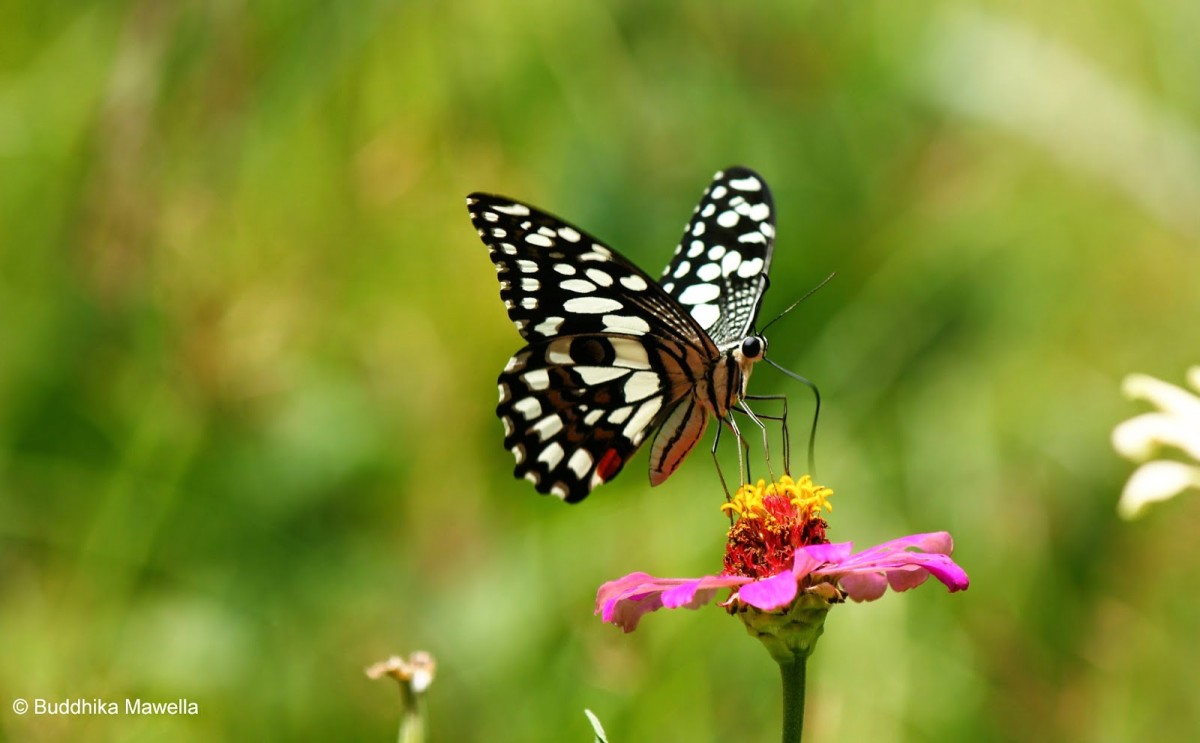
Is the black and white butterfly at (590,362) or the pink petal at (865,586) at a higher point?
the black and white butterfly at (590,362)

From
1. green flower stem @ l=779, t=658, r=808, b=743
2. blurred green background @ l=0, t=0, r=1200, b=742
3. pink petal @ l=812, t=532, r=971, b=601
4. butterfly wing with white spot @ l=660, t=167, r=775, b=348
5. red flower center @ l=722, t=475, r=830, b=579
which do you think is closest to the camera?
green flower stem @ l=779, t=658, r=808, b=743

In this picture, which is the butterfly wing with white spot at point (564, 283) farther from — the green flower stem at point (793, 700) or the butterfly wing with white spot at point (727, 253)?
the green flower stem at point (793, 700)

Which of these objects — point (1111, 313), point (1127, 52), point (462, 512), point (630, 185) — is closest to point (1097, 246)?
point (1111, 313)

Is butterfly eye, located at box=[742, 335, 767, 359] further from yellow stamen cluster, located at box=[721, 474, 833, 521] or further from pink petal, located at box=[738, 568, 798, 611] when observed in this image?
pink petal, located at box=[738, 568, 798, 611]

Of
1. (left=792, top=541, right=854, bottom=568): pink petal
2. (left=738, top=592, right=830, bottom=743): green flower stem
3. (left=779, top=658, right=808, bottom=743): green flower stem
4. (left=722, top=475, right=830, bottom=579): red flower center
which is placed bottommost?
(left=779, top=658, right=808, bottom=743): green flower stem

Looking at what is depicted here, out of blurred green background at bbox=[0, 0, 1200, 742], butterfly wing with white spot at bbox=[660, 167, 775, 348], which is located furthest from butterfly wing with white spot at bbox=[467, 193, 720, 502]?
blurred green background at bbox=[0, 0, 1200, 742]

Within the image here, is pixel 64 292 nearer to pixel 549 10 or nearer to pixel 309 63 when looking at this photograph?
pixel 309 63

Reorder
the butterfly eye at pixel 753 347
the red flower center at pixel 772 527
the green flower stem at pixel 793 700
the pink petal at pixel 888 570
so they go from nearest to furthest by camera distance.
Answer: the green flower stem at pixel 793 700
the pink petal at pixel 888 570
the red flower center at pixel 772 527
the butterfly eye at pixel 753 347

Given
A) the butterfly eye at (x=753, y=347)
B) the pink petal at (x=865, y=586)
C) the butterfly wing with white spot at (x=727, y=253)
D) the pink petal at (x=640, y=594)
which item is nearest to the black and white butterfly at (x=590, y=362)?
the butterfly eye at (x=753, y=347)

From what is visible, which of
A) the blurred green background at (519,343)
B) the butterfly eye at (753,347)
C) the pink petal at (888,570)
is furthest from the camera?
the blurred green background at (519,343)
